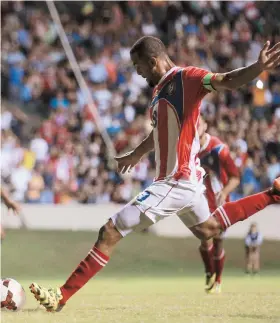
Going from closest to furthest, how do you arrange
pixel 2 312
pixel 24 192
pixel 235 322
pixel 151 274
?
1. pixel 235 322
2. pixel 2 312
3. pixel 151 274
4. pixel 24 192

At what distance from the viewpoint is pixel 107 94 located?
22.8 metres

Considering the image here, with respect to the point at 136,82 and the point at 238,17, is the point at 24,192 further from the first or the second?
the point at 238,17

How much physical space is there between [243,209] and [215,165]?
322cm

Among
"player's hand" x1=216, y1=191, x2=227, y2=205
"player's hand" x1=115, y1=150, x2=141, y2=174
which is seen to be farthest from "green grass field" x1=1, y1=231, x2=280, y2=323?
"player's hand" x1=115, y1=150, x2=141, y2=174

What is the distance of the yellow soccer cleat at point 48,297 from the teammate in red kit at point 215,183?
11.4 feet

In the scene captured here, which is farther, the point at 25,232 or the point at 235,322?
the point at 25,232

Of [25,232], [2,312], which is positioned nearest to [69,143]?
[25,232]

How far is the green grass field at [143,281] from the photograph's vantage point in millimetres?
8289

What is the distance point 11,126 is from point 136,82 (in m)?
3.05

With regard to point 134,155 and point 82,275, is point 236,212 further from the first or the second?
point 82,275

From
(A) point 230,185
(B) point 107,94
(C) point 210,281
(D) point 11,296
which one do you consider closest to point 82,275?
(D) point 11,296

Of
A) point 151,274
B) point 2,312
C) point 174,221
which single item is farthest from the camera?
point 174,221

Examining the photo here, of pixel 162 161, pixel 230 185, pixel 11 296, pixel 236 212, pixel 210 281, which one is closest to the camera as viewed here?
pixel 162 161

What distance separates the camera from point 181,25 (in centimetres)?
2370
